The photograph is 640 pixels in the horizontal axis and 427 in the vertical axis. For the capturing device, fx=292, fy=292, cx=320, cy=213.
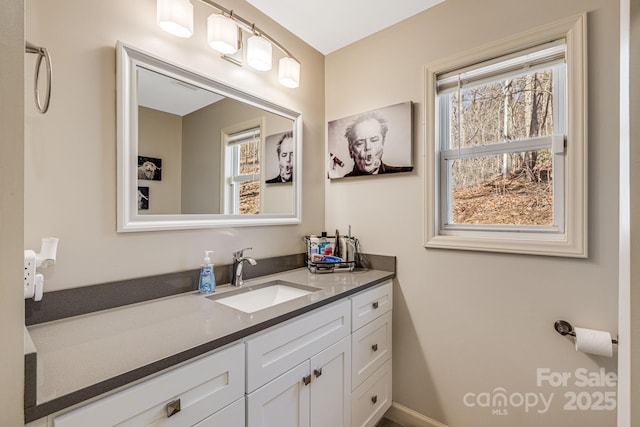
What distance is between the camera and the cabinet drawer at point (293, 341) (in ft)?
3.20

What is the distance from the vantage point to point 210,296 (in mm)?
1307

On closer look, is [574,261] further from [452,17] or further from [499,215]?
[452,17]

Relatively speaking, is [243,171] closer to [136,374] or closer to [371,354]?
Result: [136,374]

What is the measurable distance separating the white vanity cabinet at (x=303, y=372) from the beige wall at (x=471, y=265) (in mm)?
561

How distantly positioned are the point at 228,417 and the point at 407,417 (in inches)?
50.5

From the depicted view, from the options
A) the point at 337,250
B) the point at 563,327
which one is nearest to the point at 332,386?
the point at 337,250

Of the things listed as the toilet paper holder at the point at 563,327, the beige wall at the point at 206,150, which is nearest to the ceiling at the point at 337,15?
the beige wall at the point at 206,150

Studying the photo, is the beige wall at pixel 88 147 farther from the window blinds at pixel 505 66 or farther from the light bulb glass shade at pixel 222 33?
the window blinds at pixel 505 66

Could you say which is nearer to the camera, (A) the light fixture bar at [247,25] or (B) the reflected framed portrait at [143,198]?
(B) the reflected framed portrait at [143,198]

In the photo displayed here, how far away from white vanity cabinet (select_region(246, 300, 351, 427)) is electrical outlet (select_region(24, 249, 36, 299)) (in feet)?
2.25

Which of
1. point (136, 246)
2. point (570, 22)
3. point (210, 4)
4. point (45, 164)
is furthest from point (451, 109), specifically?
point (45, 164)

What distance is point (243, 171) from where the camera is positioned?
63.6 inches

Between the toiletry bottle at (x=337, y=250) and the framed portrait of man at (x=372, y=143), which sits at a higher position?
the framed portrait of man at (x=372, y=143)

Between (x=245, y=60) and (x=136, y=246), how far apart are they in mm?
1096
